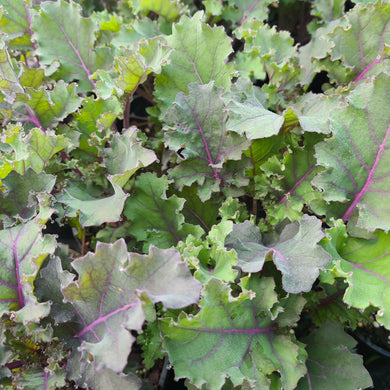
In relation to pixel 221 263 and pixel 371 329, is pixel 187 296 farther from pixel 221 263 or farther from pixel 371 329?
pixel 371 329

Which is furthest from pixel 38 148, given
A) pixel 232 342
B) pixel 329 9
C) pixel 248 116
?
pixel 329 9

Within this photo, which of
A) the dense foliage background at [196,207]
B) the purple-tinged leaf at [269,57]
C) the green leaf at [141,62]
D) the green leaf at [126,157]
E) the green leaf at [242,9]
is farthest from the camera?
the green leaf at [242,9]

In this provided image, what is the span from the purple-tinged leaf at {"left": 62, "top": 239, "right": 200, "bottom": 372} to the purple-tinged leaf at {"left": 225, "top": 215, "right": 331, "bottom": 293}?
21 cm

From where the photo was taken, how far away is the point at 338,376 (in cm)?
105

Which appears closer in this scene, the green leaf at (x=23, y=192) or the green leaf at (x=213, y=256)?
the green leaf at (x=213, y=256)

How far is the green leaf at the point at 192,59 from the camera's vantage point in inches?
48.6

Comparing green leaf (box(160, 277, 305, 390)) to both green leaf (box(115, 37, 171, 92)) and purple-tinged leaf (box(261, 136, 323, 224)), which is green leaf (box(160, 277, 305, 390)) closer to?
purple-tinged leaf (box(261, 136, 323, 224))

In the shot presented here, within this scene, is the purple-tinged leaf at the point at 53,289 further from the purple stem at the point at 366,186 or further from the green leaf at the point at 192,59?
the purple stem at the point at 366,186

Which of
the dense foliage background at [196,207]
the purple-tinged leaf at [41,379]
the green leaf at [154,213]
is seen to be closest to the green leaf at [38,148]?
the dense foliage background at [196,207]

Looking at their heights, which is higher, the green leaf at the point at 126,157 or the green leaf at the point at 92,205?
the green leaf at the point at 126,157

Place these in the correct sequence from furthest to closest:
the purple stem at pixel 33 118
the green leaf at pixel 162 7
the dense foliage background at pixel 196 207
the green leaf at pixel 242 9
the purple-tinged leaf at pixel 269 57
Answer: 1. the green leaf at pixel 242 9
2. the green leaf at pixel 162 7
3. the purple-tinged leaf at pixel 269 57
4. the purple stem at pixel 33 118
5. the dense foliage background at pixel 196 207

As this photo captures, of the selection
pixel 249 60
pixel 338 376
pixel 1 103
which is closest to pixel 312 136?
pixel 249 60

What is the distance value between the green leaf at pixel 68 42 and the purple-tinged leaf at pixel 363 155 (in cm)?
80

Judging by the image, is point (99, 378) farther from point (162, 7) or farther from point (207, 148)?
point (162, 7)
